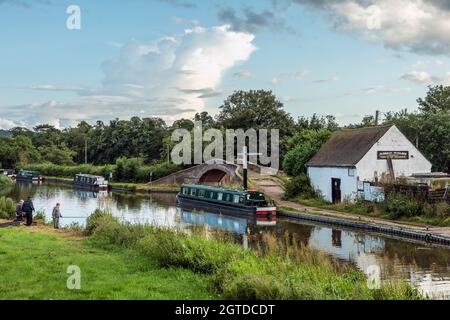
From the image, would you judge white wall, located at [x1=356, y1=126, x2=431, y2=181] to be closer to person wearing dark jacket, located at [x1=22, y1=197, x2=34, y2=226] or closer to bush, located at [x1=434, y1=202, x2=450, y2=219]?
bush, located at [x1=434, y1=202, x2=450, y2=219]

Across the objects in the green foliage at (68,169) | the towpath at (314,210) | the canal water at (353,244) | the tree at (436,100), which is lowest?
the canal water at (353,244)

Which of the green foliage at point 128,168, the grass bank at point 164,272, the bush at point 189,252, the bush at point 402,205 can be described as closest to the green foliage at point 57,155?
the green foliage at point 128,168

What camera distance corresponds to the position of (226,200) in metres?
32.7

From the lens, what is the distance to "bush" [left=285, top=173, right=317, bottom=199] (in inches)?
1276

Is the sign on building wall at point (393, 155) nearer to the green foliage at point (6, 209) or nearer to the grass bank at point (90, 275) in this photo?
the green foliage at point (6, 209)

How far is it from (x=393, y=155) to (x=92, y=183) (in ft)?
105

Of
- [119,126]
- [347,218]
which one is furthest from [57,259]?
[119,126]

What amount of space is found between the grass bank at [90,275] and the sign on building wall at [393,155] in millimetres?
18572

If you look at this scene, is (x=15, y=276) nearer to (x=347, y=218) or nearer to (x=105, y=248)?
(x=105, y=248)

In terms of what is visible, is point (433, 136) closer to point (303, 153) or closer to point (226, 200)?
point (303, 153)

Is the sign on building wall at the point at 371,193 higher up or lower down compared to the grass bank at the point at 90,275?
higher up

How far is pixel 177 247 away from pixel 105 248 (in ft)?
10.4

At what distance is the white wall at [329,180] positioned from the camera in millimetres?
28438

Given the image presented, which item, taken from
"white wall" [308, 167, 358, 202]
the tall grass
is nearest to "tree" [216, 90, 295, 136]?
"white wall" [308, 167, 358, 202]
